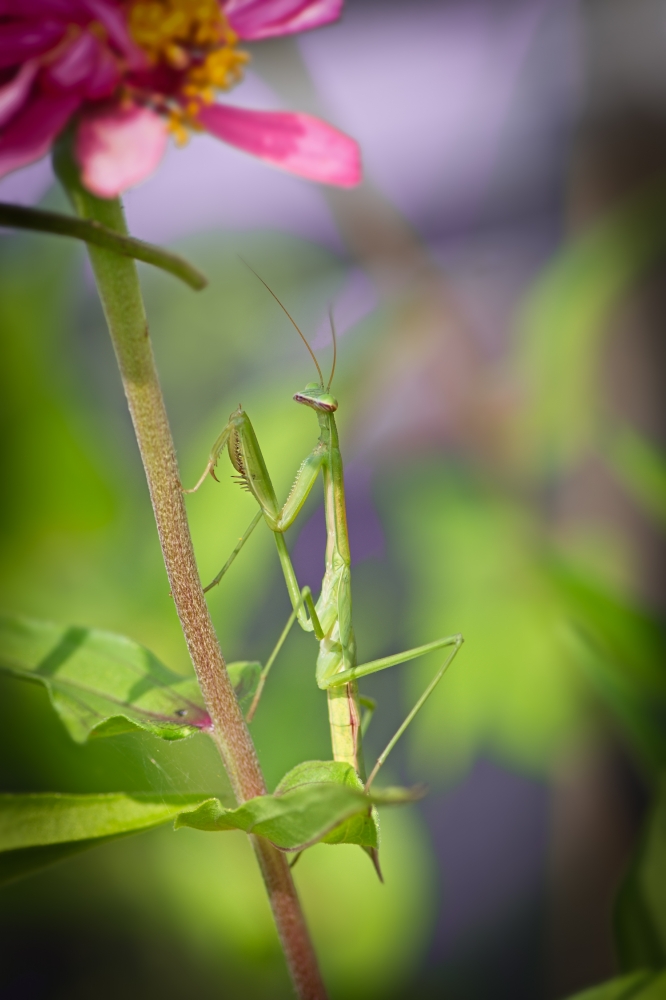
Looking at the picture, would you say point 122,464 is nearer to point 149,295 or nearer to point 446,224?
point 149,295

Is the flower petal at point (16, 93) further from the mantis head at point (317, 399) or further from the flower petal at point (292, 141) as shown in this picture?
the mantis head at point (317, 399)

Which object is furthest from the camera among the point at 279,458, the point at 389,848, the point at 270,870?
the point at 389,848

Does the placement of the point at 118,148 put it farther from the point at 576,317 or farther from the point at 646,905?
the point at 576,317

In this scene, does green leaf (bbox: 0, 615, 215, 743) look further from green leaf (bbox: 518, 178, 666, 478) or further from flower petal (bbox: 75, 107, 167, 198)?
green leaf (bbox: 518, 178, 666, 478)

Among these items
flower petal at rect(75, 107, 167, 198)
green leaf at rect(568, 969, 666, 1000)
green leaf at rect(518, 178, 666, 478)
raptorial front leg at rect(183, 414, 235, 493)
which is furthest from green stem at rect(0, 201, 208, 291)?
green leaf at rect(518, 178, 666, 478)

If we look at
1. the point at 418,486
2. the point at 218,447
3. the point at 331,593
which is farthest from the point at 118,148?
the point at 418,486

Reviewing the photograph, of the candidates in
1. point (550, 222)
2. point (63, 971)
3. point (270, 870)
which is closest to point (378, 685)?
point (63, 971)
